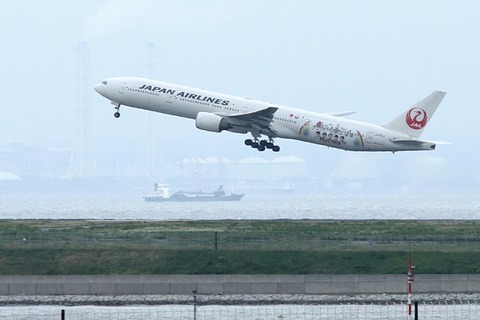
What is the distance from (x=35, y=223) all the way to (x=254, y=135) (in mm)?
19644

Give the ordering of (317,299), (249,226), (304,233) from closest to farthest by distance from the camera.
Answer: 1. (317,299)
2. (304,233)
3. (249,226)

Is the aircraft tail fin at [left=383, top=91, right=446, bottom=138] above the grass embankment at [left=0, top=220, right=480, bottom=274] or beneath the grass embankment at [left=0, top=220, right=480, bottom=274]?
above

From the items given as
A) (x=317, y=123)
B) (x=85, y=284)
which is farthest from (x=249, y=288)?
(x=317, y=123)

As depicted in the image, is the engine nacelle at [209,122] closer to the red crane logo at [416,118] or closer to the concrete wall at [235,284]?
the red crane logo at [416,118]

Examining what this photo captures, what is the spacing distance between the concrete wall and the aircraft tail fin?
33.1 metres

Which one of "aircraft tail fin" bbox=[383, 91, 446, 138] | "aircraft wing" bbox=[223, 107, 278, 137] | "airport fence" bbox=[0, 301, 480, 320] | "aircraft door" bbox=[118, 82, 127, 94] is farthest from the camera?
"aircraft door" bbox=[118, 82, 127, 94]

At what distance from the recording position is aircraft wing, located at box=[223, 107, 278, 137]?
301ft

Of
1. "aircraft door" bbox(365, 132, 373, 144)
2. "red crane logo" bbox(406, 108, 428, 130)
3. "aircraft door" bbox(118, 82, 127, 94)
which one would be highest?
"aircraft door" bbox(118, 82, 127, 94)

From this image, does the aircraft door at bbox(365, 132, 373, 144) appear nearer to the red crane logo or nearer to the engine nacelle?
the red crane logo

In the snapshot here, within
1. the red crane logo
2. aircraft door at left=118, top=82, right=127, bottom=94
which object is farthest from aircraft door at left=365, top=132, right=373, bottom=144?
aircraft door at left=118, top=82, right=127, bottom=94

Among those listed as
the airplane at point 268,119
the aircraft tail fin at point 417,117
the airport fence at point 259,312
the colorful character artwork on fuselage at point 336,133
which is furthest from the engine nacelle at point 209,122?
the airport fence at point 259,312

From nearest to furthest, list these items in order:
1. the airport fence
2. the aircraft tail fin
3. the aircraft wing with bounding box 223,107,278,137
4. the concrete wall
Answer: the airport fence, the concrete wall, the aircraft wing with bounding box 223,107,278,137, the aircraft tail fin

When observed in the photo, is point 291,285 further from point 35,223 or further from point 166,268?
point 35,223

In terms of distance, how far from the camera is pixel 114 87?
94375 millimetres
